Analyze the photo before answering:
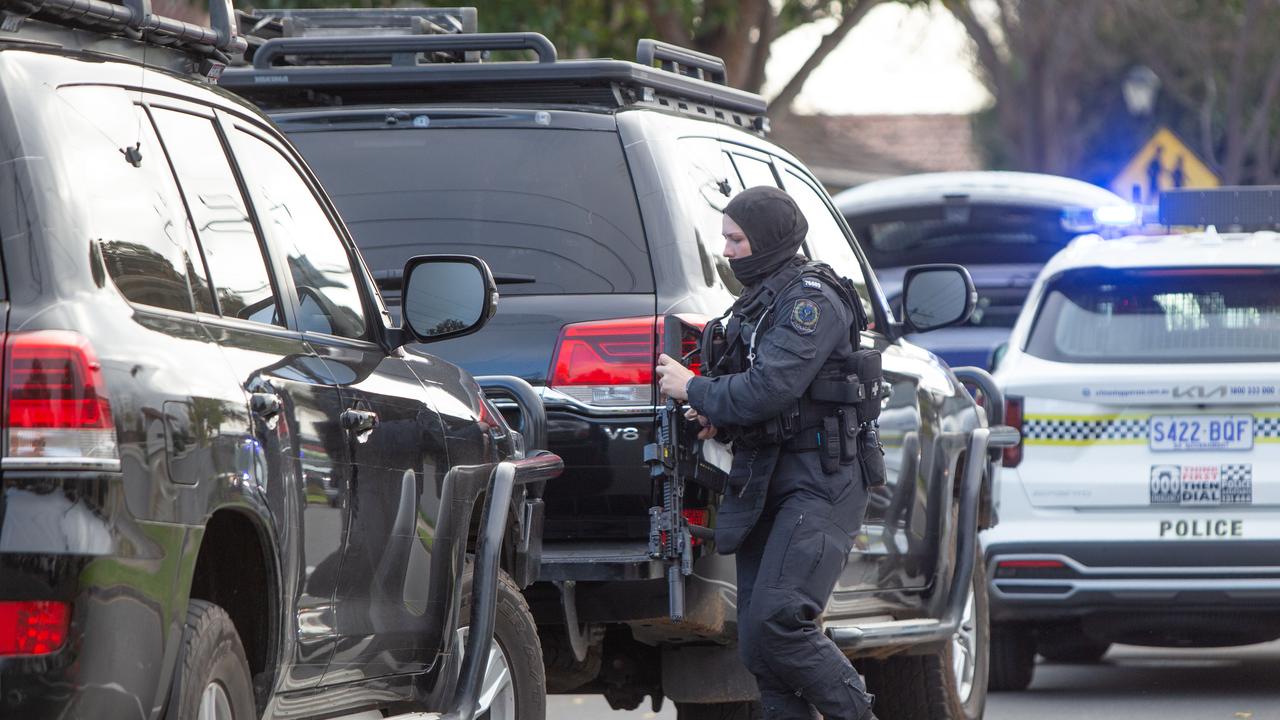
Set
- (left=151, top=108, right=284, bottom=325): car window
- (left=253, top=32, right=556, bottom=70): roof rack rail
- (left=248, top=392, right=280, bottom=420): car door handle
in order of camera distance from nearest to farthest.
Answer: (left=248, top=392, right=280, bottom=420): car door handle → (left=151, top=108, right=284, bottom=325): car window → (left=253, top=32, right=556, bottom=70): roof rack rail

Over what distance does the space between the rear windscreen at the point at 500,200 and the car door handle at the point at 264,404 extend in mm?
1997

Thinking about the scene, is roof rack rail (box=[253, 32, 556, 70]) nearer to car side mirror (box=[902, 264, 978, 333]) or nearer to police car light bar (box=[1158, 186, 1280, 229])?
car side mirror (box=[902, 264, 978, 333])

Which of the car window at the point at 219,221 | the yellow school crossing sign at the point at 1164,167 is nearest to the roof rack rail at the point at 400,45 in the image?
the car window at the point at 219,221

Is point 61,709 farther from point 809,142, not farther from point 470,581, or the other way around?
point 809,142

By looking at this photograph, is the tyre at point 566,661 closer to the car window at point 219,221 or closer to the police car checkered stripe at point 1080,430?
the car window at point 219,221

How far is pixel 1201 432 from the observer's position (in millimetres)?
8516

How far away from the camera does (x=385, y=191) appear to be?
6.26m

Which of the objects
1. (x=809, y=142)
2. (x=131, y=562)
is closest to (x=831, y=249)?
(x=131, y=562)

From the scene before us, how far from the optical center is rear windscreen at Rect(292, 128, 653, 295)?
596cm

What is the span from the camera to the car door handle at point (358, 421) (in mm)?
4398

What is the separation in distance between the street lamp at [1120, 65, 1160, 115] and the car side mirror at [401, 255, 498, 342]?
3056cm

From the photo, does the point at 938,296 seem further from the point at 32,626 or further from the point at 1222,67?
the point at 1222,67

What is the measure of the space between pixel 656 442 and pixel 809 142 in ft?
156

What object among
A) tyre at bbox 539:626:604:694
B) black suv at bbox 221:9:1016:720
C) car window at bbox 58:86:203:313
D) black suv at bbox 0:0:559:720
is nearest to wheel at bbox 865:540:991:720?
black suv at bbox 221:9:1016:720
